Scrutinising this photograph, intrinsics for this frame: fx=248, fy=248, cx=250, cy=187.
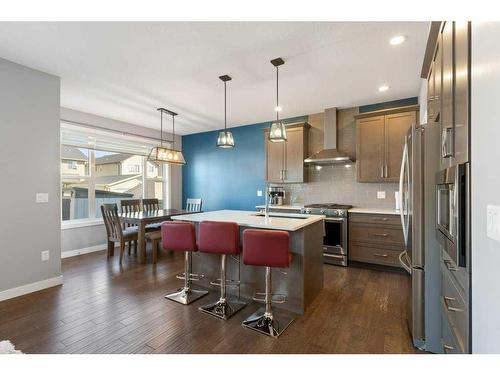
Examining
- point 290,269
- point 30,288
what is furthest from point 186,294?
point 30,288

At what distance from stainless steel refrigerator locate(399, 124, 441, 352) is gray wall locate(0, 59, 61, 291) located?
4.10m

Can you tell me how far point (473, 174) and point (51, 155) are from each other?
4175 millimetres

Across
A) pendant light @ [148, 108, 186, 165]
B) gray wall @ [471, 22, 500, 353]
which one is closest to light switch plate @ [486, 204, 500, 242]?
gray wall @ [471, 22, 500, 353]

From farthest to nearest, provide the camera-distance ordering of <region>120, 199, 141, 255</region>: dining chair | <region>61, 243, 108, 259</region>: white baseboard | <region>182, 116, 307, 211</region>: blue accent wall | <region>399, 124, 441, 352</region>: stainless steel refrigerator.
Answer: <region>182, 116, 307, 211</region>: blue accent wall, <region>120, 199, 141, 255</region>: dining chair, <region>61, 243, 108, 259</region>: white baseboard, <region>399, 124, 441, 352</region>: stainless steel refrigerator

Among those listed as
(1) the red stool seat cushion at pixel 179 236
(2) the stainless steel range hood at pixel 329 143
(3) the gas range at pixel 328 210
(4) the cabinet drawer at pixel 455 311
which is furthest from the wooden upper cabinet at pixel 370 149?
(1) the red stool seat cushion at pixel 179 236

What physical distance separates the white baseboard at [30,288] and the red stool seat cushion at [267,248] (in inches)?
108

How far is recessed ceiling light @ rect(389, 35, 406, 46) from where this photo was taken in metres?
2.37

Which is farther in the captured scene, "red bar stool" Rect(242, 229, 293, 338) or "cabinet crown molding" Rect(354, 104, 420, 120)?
"cabinet crown molding" Rect(354, 104, 420, 120)

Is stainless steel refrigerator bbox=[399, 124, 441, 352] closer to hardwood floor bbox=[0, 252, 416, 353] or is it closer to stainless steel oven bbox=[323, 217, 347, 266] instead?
hardwood floor bbox=[0, 252, 416, 353]

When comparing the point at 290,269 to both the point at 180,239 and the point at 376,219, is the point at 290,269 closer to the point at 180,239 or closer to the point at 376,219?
the point at 180,239

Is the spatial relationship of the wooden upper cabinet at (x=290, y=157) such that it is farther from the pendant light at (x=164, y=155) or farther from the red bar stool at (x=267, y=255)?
the red bar stool at (x=267, y=255)

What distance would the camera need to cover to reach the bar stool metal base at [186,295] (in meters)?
2.81
